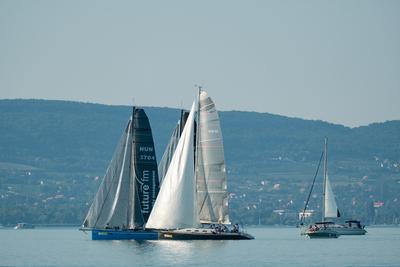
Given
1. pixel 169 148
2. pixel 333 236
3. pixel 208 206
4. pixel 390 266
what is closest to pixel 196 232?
pixel 208 206

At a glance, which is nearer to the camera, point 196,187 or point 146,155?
point 196,187

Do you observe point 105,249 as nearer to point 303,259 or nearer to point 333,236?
point 303,259

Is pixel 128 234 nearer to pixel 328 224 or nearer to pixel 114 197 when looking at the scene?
pixel 114 197

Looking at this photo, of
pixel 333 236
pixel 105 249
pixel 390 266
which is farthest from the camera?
pixel 333 236

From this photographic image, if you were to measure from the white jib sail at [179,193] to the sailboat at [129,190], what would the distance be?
382 centimetres

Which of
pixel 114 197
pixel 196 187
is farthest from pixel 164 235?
pixel 114 197

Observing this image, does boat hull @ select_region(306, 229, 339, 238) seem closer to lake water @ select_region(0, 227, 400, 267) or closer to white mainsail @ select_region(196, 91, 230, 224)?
lake water @ select_region(0, 227, 400, 267)

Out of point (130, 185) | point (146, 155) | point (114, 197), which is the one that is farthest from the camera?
point (146, 155)

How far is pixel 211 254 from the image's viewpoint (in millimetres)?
87688

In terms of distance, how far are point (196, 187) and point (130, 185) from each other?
510cm

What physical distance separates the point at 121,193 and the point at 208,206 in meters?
6.21

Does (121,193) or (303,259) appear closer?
(303,259)

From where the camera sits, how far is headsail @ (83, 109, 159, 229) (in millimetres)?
99875

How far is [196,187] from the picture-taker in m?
98.5
